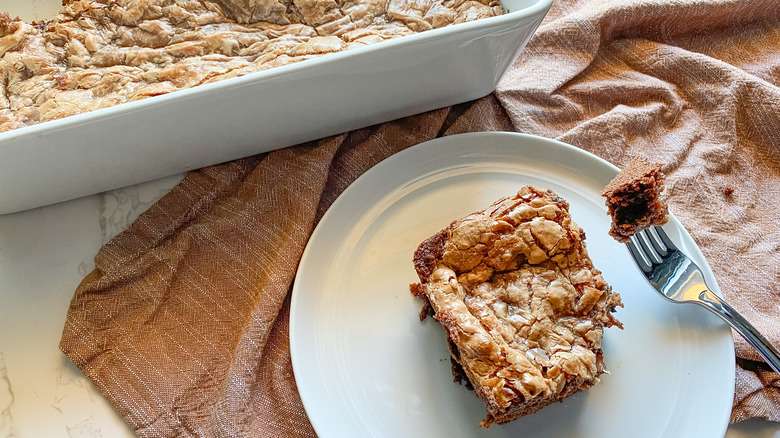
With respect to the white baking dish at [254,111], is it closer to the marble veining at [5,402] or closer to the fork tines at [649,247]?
the marble veining at [5,402]

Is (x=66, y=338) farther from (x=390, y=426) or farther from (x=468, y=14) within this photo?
(x=468, y=14)

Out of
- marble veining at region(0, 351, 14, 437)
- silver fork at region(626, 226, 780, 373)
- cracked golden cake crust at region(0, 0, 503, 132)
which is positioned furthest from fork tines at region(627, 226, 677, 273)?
marble veining at region(0, 351, 14, 437)

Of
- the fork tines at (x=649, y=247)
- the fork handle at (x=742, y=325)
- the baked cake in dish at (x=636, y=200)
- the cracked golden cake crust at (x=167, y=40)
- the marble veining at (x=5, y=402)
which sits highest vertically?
the cracked golden cake crust at (x=167, y=40)

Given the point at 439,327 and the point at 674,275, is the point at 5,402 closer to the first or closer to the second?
the point at 439,327

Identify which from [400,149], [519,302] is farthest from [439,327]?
[400,149]

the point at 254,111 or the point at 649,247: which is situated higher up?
the point at 254,111

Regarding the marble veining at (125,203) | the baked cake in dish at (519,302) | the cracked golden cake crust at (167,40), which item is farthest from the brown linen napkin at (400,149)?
Answer: the baked cake in dish at (519,302)
